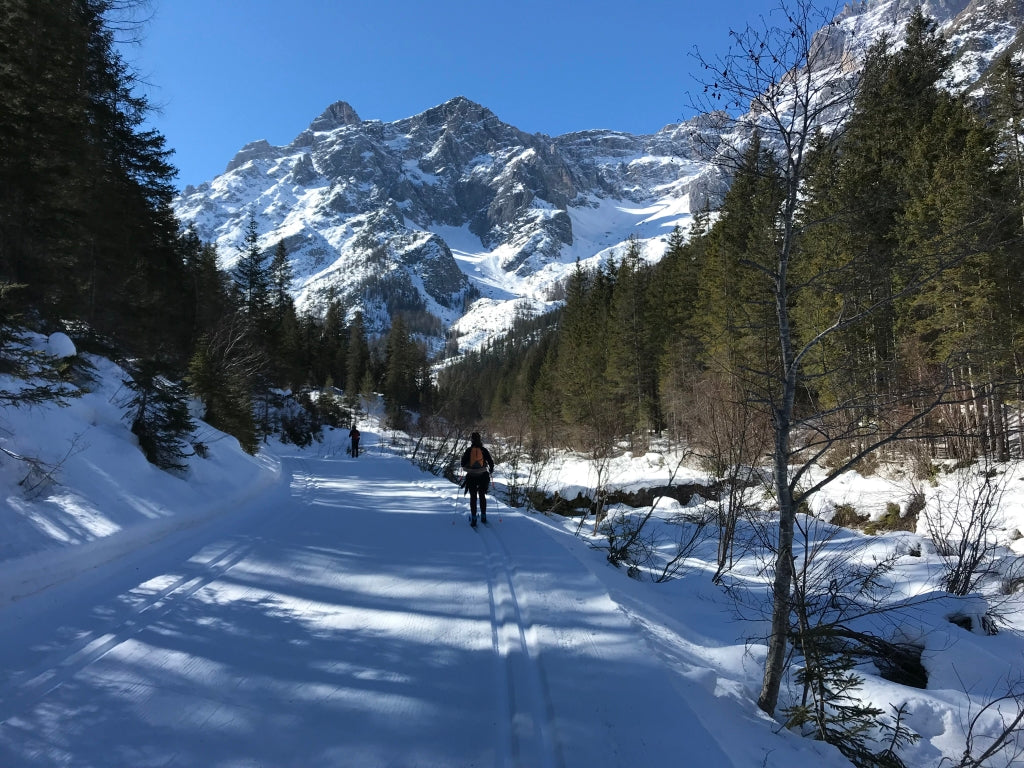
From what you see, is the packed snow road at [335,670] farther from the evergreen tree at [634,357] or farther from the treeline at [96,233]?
the evergreen tree at [634,357]

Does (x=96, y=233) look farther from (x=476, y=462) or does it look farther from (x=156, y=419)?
(x=476, y=462)

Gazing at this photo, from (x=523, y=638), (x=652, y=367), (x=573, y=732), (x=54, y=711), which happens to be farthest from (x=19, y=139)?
(x=652, y=367)

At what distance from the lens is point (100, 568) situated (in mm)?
5371

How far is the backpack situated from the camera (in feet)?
29.0

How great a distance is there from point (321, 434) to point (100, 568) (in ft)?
112

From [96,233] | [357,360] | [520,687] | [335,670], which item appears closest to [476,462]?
[335,670]

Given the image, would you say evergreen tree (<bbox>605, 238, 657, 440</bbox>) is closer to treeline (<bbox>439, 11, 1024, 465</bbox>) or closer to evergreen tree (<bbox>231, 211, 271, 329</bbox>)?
treeline (<bbox>439, 11, 1024, 465</bbox>)

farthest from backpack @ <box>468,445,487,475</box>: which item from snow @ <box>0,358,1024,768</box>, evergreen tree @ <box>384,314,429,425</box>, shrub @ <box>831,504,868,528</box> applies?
evergreen tree @ <box>384,314,429,425</box>

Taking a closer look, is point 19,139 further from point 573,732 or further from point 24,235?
point 573,732

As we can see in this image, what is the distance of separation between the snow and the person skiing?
855 mm

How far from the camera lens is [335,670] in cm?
348

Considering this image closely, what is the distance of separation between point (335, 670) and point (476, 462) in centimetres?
558

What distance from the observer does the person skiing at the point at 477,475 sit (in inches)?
339

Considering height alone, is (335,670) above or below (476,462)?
below
